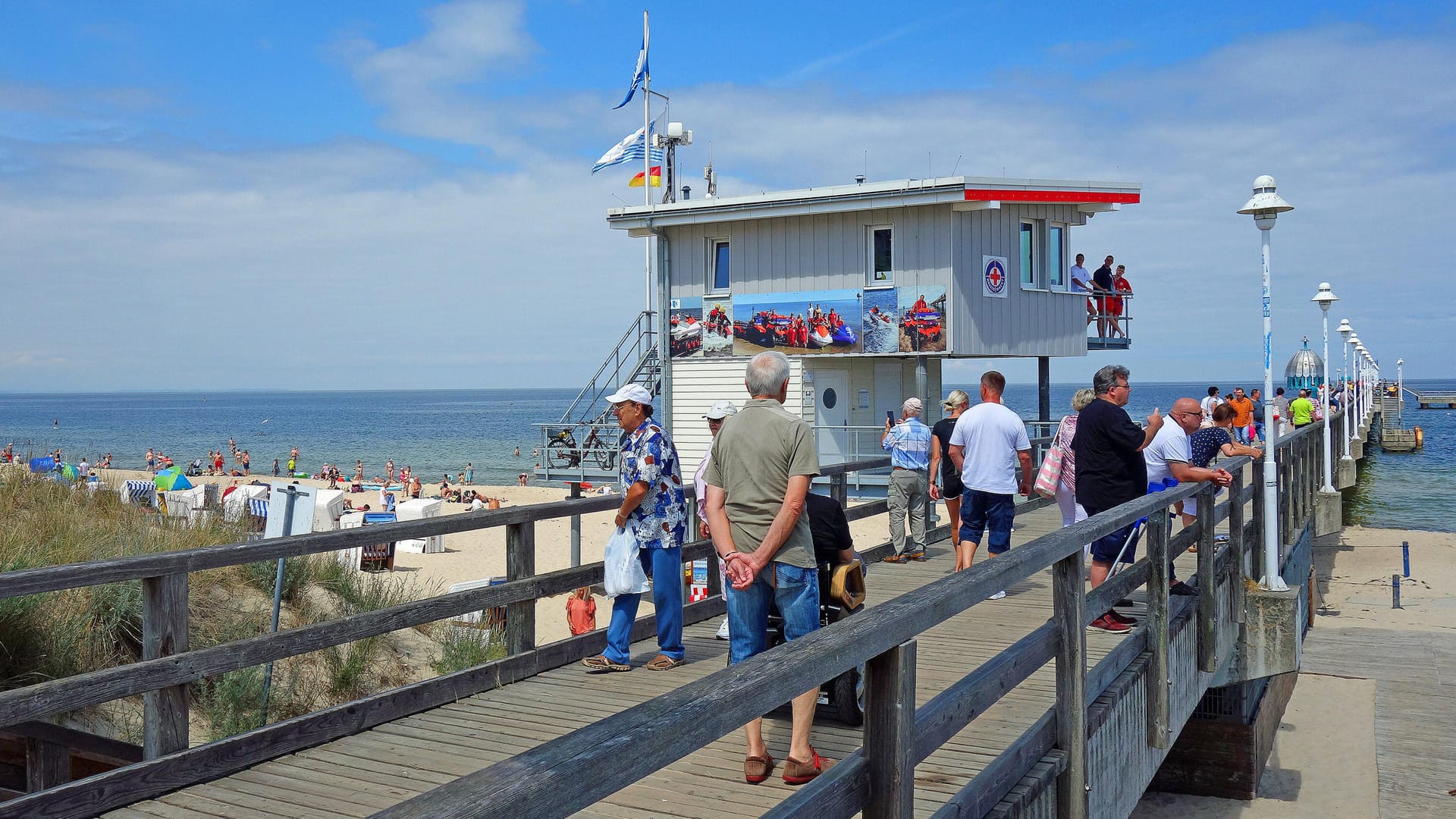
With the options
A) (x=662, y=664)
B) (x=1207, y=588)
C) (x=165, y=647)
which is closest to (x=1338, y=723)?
(x=1207, y=588)

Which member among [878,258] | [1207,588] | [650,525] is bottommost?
[1207,588]

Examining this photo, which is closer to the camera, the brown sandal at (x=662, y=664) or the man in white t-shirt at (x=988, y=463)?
the brown sandal at (x=662, y=664)

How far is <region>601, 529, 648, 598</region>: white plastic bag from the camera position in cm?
644

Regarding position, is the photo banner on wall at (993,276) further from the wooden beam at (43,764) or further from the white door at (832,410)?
the wooden beam at (43,764)

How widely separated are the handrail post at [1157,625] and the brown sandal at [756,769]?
2.30 m

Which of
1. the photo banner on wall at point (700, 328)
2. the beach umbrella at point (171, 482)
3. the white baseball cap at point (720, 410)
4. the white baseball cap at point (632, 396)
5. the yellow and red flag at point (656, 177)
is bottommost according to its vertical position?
the beach umbrella at point (171, 482)

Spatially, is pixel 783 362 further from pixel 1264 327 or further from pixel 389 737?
pixel 1264 327

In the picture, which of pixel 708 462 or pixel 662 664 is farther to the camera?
pixel 662 664

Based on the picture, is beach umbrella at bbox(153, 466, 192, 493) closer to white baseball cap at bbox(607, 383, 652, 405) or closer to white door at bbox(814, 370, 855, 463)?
white door at bbox(814, 370, 855, 463)

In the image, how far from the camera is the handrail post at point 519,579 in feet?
21.5

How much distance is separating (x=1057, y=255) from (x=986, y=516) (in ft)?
52.8

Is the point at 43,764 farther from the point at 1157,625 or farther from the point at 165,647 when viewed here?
the point at 1157,625

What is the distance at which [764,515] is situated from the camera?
4.84 m

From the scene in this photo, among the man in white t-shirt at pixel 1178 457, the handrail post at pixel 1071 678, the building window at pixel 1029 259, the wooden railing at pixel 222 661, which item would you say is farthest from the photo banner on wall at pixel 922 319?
the handrail post at pixel 1071 678
